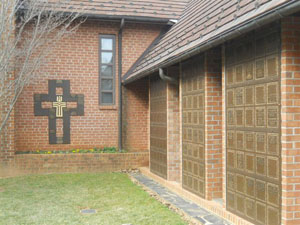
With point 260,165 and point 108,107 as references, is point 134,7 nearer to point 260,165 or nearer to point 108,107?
point 108,107

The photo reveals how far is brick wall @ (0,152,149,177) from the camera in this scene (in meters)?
11.1

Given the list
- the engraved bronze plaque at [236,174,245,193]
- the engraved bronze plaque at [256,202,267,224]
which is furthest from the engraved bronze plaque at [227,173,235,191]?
the engraved bronze plaque at [256,202,267,224]

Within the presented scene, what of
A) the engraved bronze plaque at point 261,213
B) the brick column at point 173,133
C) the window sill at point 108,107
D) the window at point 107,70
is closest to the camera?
the engraved bronze plaque at point 261,213

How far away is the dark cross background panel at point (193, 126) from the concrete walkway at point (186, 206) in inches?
12.2

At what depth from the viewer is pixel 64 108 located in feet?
39.6

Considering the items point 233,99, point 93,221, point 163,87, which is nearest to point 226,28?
point 233,99

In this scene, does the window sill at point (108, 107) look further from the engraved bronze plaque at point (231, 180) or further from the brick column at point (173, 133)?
the engraved bronze plaque at point (231, 180)

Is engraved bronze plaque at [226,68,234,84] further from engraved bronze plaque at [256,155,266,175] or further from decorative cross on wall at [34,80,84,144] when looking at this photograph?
decorative cross on wall at [34,80,84,144]

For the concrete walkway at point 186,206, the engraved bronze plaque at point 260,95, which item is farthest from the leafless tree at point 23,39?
the engraved bronze plaque at point 260,95

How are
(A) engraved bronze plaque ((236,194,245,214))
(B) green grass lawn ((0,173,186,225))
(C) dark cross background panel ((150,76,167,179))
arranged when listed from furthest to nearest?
(C) dark cross background panel ((150,76,167,179))
(B) green grass lawn ((0,173,186,225))
(A) engraved bronze plaque ((236,194,245,214))

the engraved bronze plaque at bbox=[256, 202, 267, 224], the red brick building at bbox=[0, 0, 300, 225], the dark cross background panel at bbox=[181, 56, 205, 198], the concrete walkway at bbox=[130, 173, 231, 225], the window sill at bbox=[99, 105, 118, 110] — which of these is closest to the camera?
the red brick building at bbox=[0, 0, 300, 225]

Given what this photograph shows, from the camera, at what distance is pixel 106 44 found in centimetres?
1255

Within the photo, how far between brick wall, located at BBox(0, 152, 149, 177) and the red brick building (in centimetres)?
20

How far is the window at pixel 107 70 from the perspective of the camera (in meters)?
12.5
